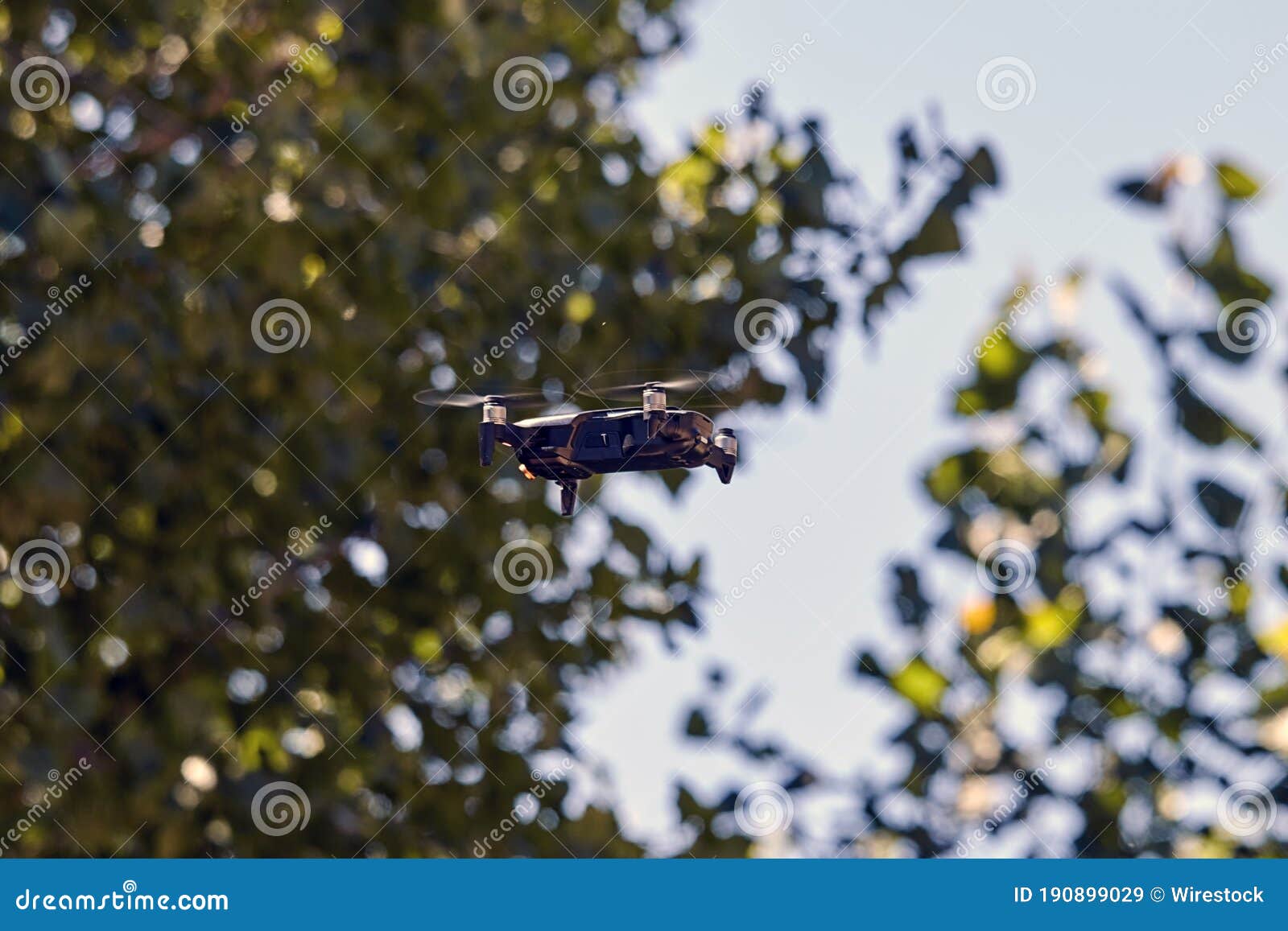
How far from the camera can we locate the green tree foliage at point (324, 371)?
581cm

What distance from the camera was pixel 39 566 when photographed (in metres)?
5.82

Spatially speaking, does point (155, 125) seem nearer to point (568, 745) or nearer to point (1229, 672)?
point (568, 745)

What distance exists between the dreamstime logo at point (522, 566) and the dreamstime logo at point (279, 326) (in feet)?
4.10

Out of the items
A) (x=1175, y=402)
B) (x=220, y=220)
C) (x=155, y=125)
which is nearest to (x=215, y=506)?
(x=220, y=220)

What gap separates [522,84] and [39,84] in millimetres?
1988

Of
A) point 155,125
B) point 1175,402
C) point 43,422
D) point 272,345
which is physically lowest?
point 43,422

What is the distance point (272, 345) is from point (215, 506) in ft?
2.16

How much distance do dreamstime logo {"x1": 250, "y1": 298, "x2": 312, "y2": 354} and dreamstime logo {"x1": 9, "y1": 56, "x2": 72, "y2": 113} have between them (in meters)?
1.10

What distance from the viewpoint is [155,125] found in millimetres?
6281

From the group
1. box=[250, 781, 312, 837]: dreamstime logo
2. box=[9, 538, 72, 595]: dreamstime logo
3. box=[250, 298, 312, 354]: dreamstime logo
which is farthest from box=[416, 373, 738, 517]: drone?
box=[9, 538, 72, 595]: dreamstime logo

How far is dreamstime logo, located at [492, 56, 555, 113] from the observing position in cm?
679
